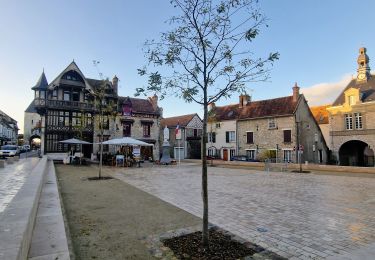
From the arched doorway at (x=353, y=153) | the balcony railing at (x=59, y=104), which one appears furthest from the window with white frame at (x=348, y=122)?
the balcony railing at (x=59, y=104)

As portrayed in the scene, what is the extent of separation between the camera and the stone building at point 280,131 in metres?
30.4

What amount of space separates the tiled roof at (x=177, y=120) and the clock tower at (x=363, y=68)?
21.5m

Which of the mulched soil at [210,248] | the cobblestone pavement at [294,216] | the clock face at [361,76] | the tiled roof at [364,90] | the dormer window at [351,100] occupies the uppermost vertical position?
the clock face at [361,76]

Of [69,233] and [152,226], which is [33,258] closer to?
[69,233]

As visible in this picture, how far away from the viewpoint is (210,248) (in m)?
4.55

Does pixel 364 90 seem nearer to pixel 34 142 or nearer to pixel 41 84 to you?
pixel 41 84

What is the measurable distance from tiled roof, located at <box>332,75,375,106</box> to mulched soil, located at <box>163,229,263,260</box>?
3035 cm

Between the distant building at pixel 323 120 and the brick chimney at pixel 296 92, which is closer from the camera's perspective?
the brick chimney at pixel 296 92

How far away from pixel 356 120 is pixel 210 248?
3110 cm

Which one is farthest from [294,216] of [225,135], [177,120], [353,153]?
[177,120]

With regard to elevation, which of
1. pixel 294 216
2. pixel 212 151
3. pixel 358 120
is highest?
pixel 358 120

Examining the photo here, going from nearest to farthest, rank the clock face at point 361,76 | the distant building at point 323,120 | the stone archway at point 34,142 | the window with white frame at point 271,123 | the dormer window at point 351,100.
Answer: the dormer window at point 351,100, the clock face at point 361,76, the window with white frame at point 271,123, the distant building at point 323,120, the stone archway at point 34,142

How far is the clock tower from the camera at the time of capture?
3070cm

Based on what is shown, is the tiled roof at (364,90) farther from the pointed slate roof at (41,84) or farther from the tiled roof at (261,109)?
the pointed slate roof at (41,84)
